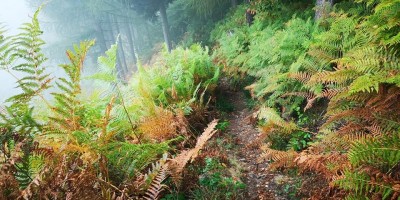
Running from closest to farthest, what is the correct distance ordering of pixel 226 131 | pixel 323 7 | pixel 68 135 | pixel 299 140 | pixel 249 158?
pixel 68 135, pixel 299 140, pixel 249 158, pixel 226 131, pixel 323 7

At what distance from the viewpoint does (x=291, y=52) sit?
4.72m

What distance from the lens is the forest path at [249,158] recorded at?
10.3 ft

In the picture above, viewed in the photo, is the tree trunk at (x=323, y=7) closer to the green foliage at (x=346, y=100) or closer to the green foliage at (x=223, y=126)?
the green foliage at (x=346, y=100)

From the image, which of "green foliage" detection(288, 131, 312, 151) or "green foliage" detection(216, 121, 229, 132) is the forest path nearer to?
"green foliage" detection(216, 121, 229, 132)

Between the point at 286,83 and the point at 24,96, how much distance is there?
3.69 meters

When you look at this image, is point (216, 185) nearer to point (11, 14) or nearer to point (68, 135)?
point (68, 135)

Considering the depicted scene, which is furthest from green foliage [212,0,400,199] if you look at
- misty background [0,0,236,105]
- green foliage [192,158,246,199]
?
misty background [0,0,236,105]

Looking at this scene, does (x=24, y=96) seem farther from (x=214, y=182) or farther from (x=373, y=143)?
(x=373, y=143)

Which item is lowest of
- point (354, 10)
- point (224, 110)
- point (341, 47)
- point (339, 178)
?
point (224, 110)

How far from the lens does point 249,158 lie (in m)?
3.99

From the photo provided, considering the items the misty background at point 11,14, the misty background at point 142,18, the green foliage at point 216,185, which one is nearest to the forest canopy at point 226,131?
the green foliage at point 216,185

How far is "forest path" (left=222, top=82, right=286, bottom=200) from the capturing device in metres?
3.15

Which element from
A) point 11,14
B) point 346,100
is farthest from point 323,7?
point 11,14

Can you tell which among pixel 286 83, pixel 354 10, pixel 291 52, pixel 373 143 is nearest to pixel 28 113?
pixel 373 143
